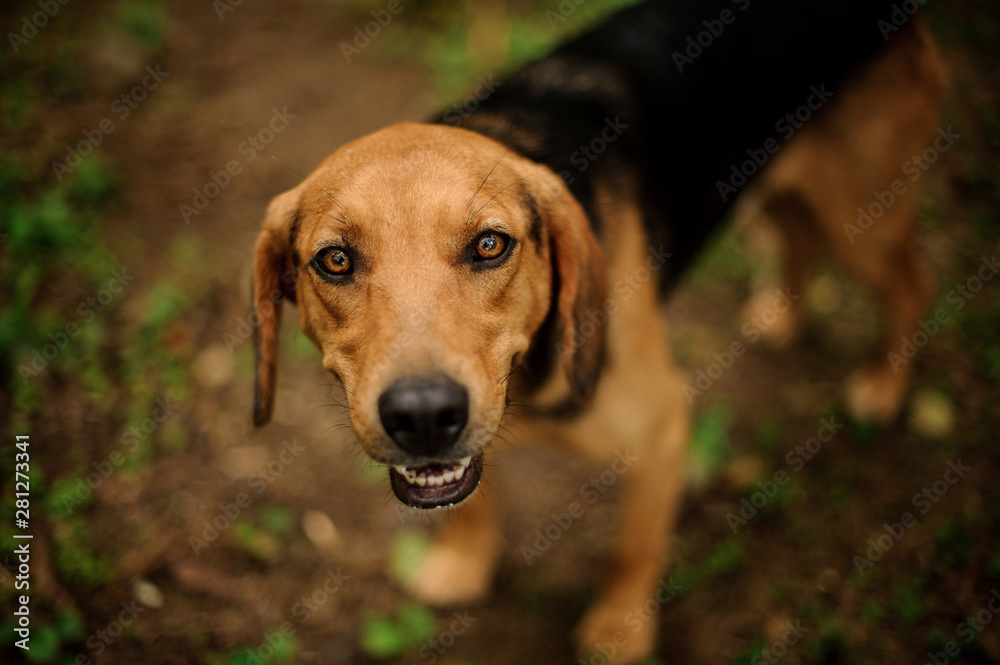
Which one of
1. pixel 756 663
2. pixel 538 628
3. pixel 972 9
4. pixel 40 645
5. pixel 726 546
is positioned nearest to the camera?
pixel 40 645

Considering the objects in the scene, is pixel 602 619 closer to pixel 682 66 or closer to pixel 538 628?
pixel 538 628

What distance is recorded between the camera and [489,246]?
7.43ft

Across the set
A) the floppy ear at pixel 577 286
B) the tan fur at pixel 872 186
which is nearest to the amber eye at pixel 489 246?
the floppy ear at pixel 577 286

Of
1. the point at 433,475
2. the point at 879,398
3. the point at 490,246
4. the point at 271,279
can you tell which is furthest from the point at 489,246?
the point at 879,398

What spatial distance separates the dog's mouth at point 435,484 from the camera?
7.21 feet

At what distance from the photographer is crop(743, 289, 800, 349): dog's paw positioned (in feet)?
15.3

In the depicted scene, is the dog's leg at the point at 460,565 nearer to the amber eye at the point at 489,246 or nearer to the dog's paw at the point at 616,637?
the dog's paw at the point at 616,637

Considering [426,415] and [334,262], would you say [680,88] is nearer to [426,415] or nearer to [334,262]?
[334,262]

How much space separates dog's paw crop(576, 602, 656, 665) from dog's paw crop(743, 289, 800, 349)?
2402mm

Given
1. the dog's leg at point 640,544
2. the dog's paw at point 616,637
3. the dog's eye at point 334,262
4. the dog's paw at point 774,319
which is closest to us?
the dog's eye at point 334,262

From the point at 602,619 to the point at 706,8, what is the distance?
3.26 meters

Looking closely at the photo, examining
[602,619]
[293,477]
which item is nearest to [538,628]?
[602,619]

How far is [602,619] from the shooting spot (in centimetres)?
330

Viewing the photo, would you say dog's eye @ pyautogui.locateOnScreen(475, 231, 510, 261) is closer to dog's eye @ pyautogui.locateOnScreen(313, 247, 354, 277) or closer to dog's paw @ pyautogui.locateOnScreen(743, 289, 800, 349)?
dog's eye @ pyautogui.locateOnScreen(313, 247, 354, 277)
